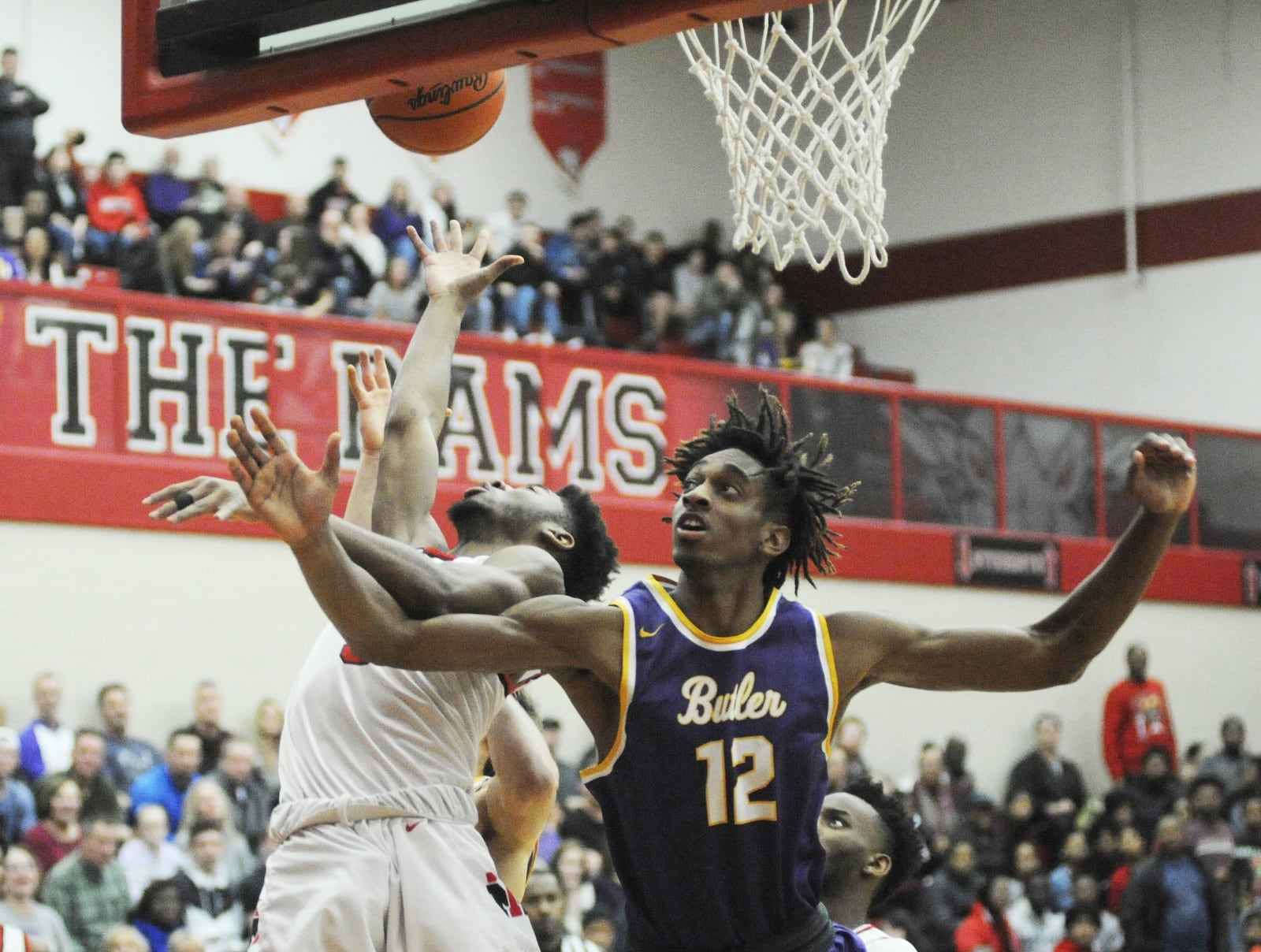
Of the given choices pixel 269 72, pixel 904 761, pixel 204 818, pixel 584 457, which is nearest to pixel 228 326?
pixel 584 457

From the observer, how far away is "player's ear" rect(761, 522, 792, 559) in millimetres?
4543

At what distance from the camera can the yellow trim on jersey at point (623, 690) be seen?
14.3 feet

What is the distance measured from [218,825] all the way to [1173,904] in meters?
6.33

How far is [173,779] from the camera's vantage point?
1088 centimetres

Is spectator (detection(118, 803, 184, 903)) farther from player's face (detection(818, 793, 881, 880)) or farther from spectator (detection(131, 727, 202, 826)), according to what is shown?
player's face (detection(818, 793, 881, 880))

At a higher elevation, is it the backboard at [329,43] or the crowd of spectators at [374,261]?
the crowd of spectators at [374,261]

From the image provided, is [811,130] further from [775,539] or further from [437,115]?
[775,539]

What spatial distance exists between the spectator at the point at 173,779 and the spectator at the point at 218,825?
131mm

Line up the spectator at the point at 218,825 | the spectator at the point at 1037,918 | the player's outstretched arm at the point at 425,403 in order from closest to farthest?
the player's outstretched arm at the point at 425,403, the spectator at the point at 218,825, the spectator at the point at 1037,918

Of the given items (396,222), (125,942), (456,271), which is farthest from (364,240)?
(456,271)

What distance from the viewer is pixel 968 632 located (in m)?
4.45

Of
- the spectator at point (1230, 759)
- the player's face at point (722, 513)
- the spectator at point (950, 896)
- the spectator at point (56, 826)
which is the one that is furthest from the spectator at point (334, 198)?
the player's face at point (722, 513)

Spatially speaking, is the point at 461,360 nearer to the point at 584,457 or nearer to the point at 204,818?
the point at 584,457

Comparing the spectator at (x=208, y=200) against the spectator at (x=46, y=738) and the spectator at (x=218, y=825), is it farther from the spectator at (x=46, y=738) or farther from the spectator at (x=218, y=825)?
the spectator at (x=218, y=825)
